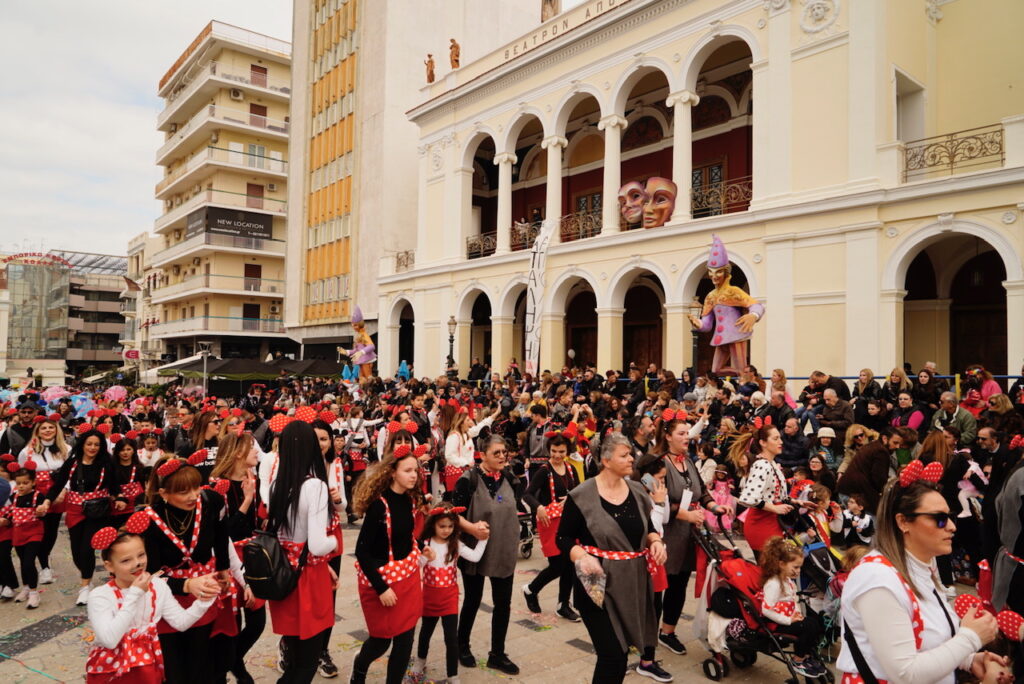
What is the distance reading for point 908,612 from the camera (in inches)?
93.5

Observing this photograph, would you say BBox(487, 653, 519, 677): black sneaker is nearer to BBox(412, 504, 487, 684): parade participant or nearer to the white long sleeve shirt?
BBox(412, 504, 487, 684): parade participant

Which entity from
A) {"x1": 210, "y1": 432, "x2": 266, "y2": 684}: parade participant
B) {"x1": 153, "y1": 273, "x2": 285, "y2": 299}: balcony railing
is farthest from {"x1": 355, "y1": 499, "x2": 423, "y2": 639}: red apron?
{"x1": 153, "y1": 273, "x2": 285, "y2": 299}: balcony railing

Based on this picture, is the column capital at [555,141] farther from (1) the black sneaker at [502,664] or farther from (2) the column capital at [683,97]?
(1) the black sneaker at [502,664]

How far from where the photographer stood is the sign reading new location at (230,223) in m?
42.7

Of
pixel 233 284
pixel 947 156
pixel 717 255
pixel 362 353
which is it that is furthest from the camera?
pixel 233 284

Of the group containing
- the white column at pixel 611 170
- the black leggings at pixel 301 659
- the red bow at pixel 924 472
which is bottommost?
the black leggings at pixel 301 659

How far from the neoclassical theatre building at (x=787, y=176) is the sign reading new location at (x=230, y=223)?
23673 mm

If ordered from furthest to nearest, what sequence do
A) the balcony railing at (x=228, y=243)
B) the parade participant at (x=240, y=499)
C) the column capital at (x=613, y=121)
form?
the balcony railing at (x=228, y=243) < the column capital at (x=613, y=121) < the parade participant at (x=240, y=499)

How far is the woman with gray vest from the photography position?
502 centimetres

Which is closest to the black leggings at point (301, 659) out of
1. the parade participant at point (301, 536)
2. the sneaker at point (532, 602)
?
the parade participant at point (301, 536)

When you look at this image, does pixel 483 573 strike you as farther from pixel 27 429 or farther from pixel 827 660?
pixel 27 429

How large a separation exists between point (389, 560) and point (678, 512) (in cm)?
226

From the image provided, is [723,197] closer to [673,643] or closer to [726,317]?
[726,317]

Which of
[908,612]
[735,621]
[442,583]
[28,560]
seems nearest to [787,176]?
[735,621]
